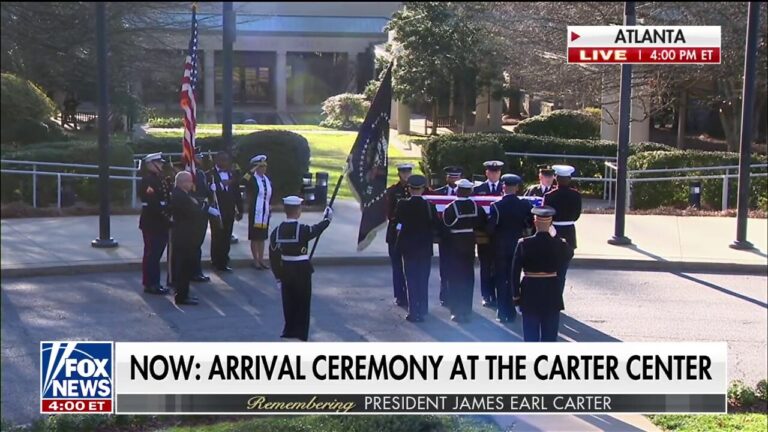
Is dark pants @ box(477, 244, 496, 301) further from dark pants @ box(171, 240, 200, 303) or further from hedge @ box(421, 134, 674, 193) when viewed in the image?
dark pants @ box(171, 240, 200, 303)

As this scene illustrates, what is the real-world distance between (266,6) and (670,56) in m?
1.46

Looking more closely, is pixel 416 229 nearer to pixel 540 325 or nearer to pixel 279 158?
pixel 279 158

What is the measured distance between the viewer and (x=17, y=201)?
2857 millimetres

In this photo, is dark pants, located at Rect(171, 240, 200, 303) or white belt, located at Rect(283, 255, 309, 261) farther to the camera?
dark pants, located at Rect(171, 240, 200, 303)

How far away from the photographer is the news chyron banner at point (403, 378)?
3.02m

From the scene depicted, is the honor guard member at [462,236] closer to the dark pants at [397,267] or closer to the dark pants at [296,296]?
the dark pants at [397,267]

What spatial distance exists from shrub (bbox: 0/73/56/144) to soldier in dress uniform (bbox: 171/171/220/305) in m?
0.46

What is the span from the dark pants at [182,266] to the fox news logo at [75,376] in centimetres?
57

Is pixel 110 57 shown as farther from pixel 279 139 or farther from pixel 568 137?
pixel 568 137

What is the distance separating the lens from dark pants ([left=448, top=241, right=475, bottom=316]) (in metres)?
3.57

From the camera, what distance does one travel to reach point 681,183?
3.94 meters

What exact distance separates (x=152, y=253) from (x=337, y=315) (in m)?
2.59

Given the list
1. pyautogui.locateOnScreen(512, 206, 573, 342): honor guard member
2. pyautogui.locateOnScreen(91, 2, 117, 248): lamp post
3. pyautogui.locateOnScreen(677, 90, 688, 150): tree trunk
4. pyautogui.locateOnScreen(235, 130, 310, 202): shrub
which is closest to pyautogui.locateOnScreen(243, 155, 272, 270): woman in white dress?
pyautogui.locateOnScreen(235, 130, 310, 202): shrub

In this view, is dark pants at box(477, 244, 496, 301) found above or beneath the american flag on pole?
beneath
